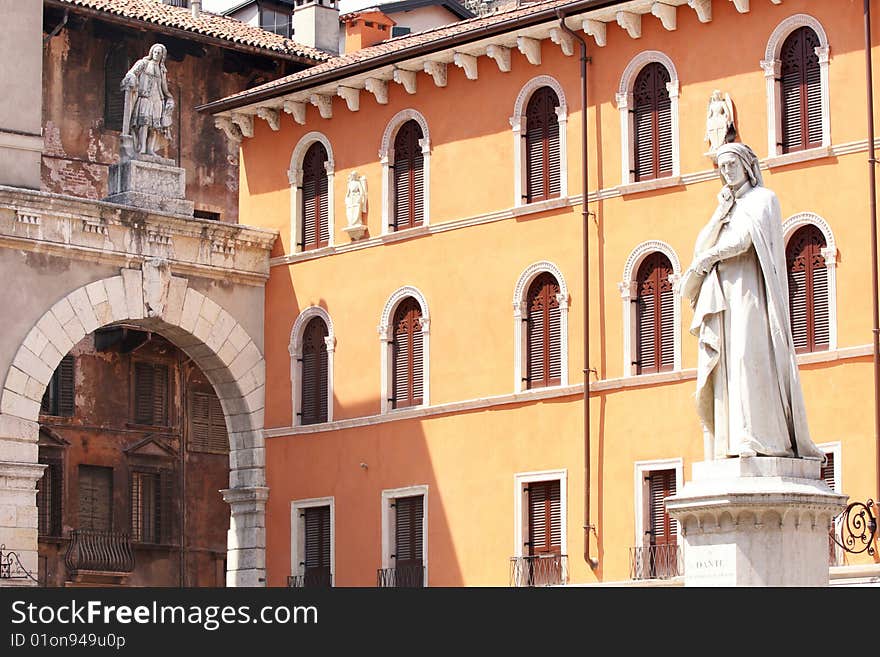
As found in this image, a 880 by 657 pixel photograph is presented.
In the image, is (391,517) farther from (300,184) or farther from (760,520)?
(760,520)

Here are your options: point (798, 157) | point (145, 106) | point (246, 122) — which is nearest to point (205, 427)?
point (246, 122)

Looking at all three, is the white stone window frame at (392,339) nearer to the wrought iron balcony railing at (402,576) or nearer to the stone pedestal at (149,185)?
the wrought iron balcony railing at (402,576)

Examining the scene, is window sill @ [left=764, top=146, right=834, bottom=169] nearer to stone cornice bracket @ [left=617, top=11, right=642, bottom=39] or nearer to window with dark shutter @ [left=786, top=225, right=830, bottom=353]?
window with dark shutter @ [left=786, top=225, right=830, bottom=353]

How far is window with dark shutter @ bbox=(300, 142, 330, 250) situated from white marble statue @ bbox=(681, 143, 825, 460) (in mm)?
21570

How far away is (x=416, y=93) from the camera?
36188 mm

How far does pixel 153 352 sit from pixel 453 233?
1215cm

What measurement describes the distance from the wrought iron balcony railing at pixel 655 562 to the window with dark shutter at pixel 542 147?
18.7ft

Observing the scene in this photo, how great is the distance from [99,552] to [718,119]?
1763cm

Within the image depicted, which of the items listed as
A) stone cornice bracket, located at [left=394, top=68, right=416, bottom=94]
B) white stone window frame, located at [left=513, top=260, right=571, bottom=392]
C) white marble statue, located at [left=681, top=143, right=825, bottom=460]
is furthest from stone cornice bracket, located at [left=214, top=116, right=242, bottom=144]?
white marble statue, located at [left=681, top=143, right=825, bottom=460]

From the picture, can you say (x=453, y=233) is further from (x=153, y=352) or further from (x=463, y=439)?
(x=153, y=352)

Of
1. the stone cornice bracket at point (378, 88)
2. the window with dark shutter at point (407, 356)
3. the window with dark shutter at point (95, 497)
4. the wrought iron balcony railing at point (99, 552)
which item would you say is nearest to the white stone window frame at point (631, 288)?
the window with dark shutter at point (407, 356)

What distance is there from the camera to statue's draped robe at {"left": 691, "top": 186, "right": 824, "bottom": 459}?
15.9 metres
